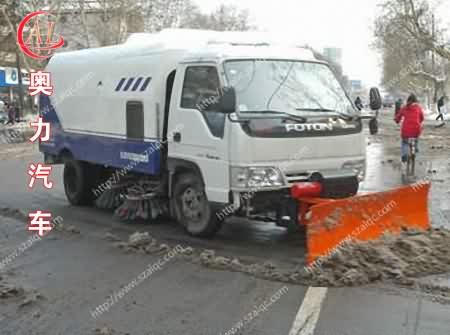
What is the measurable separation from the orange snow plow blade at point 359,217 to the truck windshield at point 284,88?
3.98 ft

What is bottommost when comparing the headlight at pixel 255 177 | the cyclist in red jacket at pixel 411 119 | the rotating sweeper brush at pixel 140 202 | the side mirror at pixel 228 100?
the rotating sweeper brush at pixel 140 202

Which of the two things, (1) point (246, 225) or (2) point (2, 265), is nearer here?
(2) point (2, 265)

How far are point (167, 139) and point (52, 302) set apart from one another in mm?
3327

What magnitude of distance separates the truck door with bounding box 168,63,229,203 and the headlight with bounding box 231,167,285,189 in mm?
170

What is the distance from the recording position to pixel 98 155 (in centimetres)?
1062

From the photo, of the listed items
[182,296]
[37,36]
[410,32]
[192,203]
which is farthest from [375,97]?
[410,32]

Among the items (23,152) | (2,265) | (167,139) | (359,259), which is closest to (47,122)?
(167,139)

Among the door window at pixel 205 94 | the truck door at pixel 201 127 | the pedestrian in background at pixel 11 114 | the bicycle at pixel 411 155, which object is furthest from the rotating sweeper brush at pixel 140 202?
the pedestrian in background at pixel 11 114

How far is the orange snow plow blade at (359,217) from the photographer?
6.86 m

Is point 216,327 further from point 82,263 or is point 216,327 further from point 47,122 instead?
point 47,122

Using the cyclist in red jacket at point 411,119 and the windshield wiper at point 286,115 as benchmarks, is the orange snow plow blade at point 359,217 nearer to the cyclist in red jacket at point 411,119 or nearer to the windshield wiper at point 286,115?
the windshield wiper at point 286,115

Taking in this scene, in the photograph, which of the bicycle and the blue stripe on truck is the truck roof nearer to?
the blue stripe on truck

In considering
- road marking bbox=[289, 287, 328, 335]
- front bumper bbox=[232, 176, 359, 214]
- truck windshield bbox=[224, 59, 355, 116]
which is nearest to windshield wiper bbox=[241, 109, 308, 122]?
truck windshield bbox=[224, 59, 355, 116]

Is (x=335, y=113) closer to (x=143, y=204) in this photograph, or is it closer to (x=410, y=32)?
(x=143, y=204)
